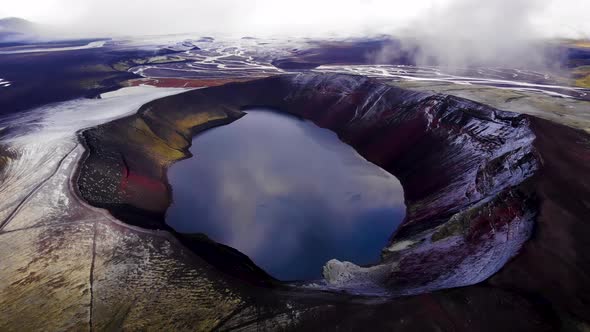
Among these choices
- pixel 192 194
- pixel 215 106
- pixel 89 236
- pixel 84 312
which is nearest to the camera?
pixel 84 312

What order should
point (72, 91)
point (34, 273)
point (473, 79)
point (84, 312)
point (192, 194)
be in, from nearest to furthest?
1. point (84, 312)
2. point (34, 273)
3. point (192, 194)
4. point (72, 91)
5. point (473, 79)

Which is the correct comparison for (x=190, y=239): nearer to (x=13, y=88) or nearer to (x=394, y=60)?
(x=13, y=88)

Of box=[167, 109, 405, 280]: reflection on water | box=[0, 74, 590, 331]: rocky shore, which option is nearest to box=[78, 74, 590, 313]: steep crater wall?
box=[0, 74, 590, 331]: rocky shore

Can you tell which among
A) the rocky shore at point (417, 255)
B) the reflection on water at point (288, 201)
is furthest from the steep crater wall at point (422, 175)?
the reflection on water at point (288, 201)

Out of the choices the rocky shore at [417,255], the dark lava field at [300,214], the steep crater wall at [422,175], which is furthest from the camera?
the steep crater wall at [422,175]

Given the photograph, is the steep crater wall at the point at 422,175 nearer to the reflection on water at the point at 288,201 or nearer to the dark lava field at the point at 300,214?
the dark lava field at the point at 300,214

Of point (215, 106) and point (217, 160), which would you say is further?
point (215, 106)

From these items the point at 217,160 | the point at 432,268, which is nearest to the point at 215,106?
the point at 217,160

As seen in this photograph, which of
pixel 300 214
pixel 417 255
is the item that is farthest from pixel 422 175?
pixel 417 255
